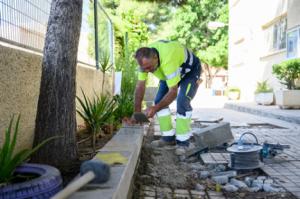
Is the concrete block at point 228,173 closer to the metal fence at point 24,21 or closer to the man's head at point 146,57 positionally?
the man's head at point 146,57

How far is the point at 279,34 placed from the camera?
14.7 m

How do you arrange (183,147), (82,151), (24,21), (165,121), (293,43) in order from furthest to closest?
(293,43) → (165,121) → (183,147) → (82,151) → (24,21)

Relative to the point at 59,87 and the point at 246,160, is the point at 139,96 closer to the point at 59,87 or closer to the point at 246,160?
the point at 246,160

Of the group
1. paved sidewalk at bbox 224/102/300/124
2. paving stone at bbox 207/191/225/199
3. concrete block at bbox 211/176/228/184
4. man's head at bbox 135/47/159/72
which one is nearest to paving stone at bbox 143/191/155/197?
paving stone at bbox 207/191/225/199

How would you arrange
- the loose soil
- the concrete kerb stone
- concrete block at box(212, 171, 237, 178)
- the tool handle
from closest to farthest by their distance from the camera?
the tool handle → the concrete kerb stone → the loose soil → concrete block at box(212, 171, 237, 178)

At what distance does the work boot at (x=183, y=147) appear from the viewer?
4.83 m

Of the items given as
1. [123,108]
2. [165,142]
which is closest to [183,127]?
[165,142]

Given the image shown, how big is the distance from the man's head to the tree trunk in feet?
4.04

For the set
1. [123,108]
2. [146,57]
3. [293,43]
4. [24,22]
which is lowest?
[123,108]

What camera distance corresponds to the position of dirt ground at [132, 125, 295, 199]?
325 centimetres

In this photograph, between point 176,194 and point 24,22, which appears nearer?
point 176,194

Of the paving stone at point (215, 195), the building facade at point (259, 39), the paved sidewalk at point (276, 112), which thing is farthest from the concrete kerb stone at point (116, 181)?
the building facade at point (259, 39)

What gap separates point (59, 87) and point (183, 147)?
2443 millimetres

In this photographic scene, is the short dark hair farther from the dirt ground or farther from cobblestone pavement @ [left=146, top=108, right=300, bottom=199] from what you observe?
cobblestone pavement @ [left=146, top=108, right=300, bottom=199]
